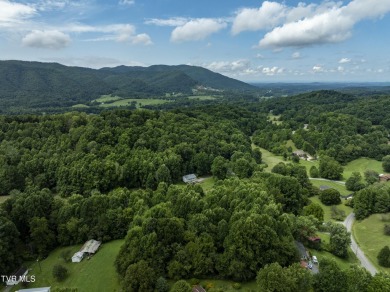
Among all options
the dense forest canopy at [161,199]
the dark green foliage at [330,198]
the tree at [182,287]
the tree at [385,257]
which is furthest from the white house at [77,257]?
the dark green foliage at [330,198]

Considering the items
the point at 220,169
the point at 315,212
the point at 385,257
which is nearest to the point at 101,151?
the point at 220,169

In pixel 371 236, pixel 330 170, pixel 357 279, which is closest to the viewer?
pixel 357 279

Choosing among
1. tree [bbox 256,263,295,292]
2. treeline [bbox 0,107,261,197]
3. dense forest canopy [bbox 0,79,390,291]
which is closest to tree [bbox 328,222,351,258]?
dense forest canopy [bbox 0,79,390,291]

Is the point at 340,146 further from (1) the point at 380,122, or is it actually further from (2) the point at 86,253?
(2) the point at 86,253

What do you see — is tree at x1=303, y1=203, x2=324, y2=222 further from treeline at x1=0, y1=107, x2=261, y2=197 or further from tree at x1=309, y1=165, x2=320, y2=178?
tree at x1=309, y1=165, x2=320, y2=178

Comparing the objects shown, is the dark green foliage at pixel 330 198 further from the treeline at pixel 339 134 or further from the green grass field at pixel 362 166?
the treeline at pixel 339 134

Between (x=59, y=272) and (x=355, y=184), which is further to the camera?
(x=355, y=184)

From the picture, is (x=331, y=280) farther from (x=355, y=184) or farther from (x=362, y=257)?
(x=355, y=184)

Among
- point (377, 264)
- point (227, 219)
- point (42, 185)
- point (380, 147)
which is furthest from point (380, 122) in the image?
point (42, 185)
